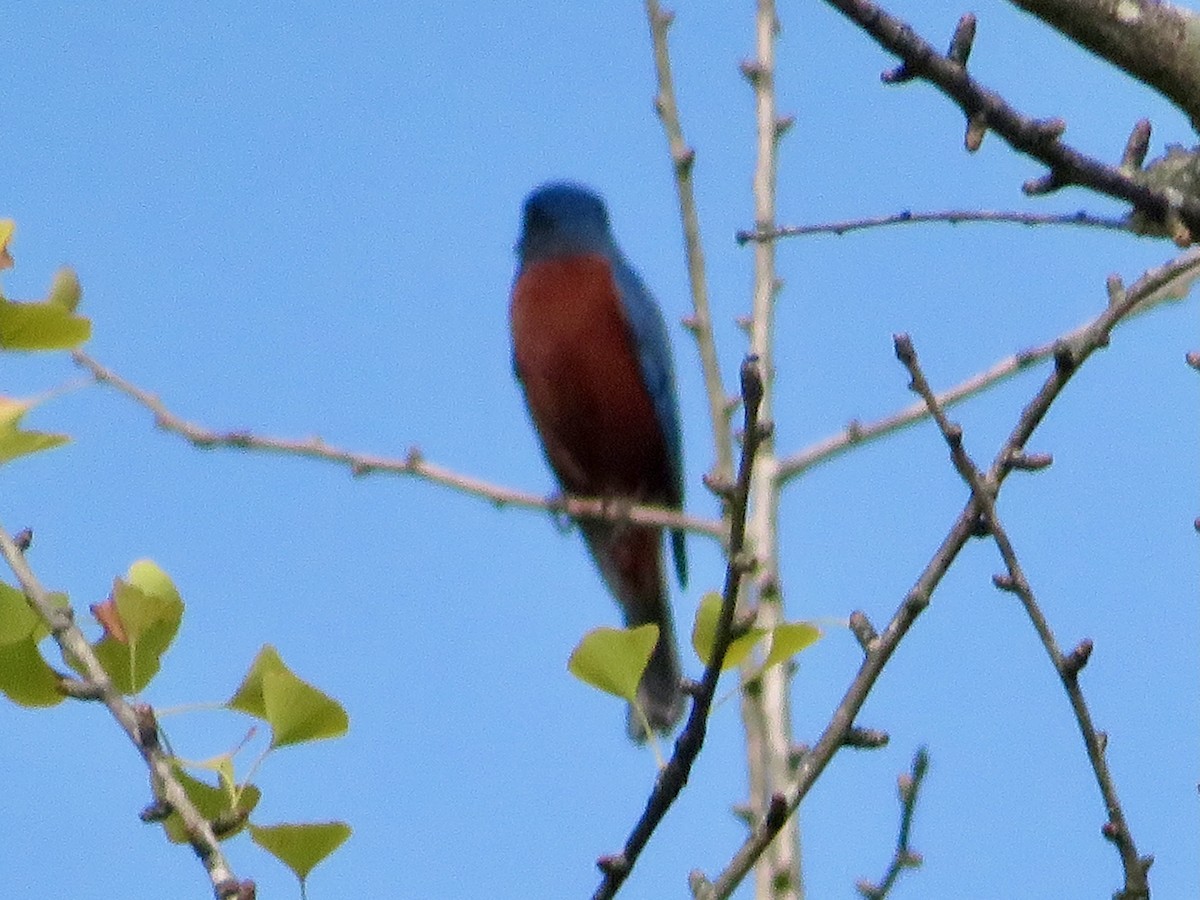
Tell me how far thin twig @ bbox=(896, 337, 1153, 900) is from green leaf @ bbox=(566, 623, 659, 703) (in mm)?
326

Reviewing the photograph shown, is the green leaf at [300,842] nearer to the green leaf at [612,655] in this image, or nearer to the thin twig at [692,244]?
the green leaf at [612,655]

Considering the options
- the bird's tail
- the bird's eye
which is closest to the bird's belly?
the bird's tail

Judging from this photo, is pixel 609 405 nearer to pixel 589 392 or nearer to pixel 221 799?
pixel 589 392

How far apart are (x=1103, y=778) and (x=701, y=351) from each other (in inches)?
97.0

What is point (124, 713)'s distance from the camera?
1.49 m

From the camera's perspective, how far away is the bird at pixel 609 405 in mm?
6352

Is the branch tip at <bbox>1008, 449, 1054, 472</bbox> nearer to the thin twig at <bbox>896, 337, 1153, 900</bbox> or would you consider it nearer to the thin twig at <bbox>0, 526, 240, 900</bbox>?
the thin twig at <bbox>896, 337, 1153, 900</bbox>

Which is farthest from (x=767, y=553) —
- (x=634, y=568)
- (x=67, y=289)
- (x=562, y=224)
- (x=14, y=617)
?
(x=562, y=224)

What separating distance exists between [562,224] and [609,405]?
1.01 metres

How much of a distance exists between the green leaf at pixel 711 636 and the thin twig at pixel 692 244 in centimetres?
216

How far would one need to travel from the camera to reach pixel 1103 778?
1620 mm

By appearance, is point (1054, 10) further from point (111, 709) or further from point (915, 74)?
point (111, 709)

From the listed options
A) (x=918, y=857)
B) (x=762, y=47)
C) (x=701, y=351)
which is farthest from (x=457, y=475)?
(x=918, y=857)

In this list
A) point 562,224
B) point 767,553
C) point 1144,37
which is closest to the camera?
point 1144,37
